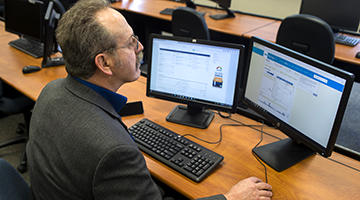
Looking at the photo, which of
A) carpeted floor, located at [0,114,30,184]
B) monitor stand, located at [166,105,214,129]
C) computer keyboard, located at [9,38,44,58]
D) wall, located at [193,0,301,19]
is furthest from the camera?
wall, located at [193,0,301,19]

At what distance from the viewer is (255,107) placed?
1.35 metres

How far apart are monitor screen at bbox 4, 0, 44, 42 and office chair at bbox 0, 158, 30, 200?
1.61m

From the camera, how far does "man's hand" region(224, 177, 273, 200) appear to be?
3.37 feet

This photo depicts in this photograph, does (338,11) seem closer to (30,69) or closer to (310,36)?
(310,36)

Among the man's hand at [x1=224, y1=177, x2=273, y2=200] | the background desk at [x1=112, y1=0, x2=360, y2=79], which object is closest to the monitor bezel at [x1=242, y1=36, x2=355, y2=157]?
the man's hand at [x1=224, y1=177, x2=273, y2=200]

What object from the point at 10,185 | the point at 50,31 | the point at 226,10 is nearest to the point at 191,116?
the point at 10,185

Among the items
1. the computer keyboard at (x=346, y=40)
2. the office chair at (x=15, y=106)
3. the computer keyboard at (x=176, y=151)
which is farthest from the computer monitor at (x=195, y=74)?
the computer keyboard at (x=346, y=40)

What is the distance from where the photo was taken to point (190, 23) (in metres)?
2.72

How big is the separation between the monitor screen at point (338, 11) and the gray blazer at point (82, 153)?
2597 millimetres

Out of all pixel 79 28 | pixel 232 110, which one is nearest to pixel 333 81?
pixel 232 110

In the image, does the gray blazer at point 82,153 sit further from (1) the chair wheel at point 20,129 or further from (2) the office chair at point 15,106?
(1) the chair wheel at point 20,129

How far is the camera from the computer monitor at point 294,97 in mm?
994

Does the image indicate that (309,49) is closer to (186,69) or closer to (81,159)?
(186,69)

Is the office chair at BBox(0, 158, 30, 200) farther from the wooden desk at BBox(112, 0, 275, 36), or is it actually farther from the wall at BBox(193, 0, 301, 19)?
the wall at BBox(193, 0, 301, 19)
